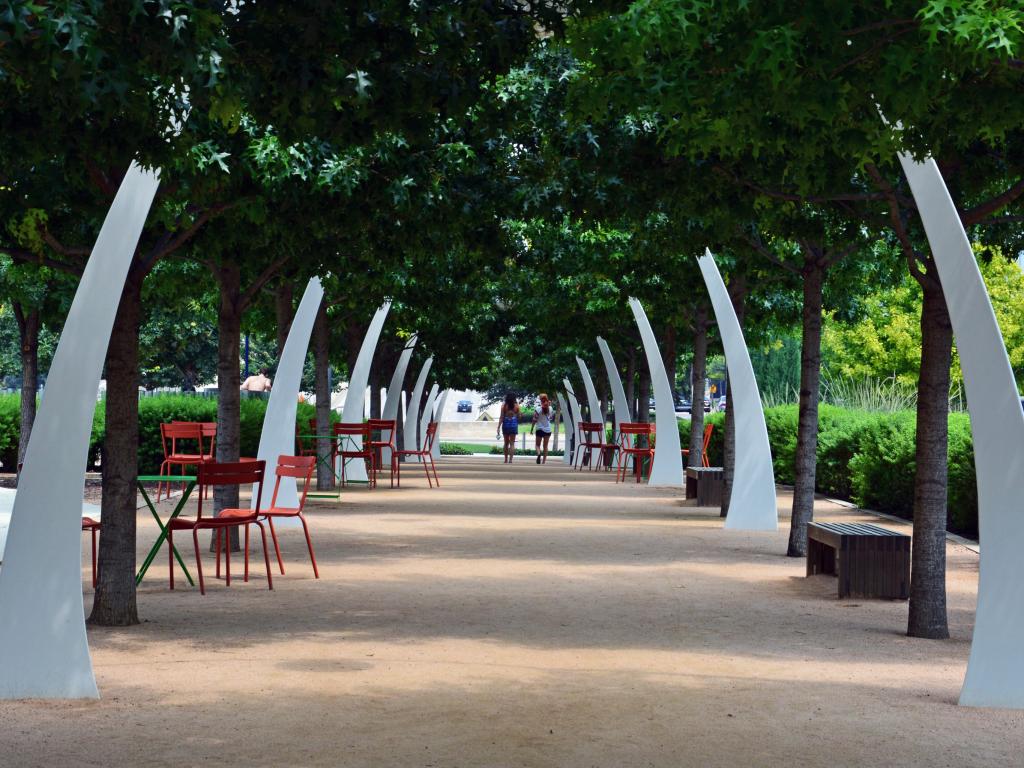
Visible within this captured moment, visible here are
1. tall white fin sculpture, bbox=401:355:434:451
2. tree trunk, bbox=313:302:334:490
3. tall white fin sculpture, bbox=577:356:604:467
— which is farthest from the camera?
tall white fin sculpture, bbox=401:355:434:451

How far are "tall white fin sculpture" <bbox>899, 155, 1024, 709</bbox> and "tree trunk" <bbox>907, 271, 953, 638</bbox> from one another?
1437mm

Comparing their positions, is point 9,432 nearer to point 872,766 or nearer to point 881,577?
point 881,577

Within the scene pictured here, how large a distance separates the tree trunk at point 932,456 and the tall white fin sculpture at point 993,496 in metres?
1.44

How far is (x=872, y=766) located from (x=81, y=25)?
3.98m

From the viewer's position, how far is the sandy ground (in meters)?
5.90

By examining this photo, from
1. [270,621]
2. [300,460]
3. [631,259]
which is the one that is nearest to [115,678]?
[270,621]

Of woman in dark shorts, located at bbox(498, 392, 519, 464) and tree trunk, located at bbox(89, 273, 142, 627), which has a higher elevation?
woman in dark shorts, located at bbox(498, 392, 519, 464)

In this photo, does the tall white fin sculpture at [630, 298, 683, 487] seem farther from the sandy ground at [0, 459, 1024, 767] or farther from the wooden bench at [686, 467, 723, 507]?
the sandy ground at [0, 459, 1024, 767]

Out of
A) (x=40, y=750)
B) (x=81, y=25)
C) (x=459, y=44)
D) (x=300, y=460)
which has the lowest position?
(x=40, y=750)

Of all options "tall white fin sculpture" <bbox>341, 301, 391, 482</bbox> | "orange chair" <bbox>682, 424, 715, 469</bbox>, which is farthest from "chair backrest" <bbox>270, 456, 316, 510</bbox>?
"orange chair" <bbox>682, 424, 715, 469</bbox>

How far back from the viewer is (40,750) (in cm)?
576

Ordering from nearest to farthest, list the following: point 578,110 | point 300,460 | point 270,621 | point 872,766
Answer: point 872,766 → point 578,110 → point 270,621 → point 300,460

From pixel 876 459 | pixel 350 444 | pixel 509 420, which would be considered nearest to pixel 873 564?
pixel 876 459

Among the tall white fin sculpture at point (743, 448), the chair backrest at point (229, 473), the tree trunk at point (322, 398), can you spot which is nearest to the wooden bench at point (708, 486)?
the tall white fin sculpture at point (743, 448)
